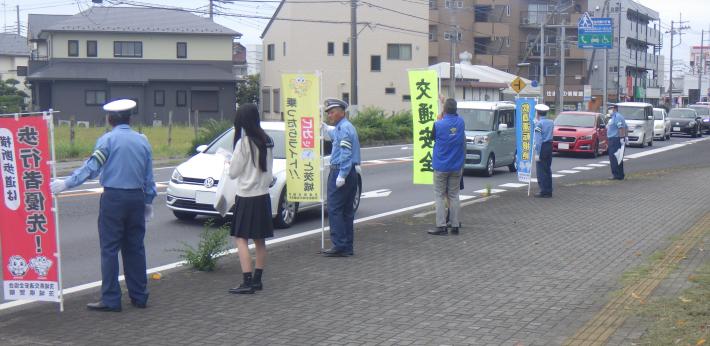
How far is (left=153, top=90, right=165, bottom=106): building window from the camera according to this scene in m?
58.7

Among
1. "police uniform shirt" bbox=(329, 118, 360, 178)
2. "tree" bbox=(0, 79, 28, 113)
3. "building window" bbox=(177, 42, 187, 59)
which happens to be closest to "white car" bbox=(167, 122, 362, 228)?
"police uniform shirt" bbox=(329, 118, 360, 178)

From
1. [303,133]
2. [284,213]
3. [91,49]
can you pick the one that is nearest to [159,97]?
[91,49]

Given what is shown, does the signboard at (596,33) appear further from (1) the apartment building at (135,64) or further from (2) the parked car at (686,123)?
(1) the apartment building at (135,64)

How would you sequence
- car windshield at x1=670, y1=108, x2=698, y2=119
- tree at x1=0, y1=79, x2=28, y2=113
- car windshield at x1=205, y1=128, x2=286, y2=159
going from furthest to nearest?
1. car windshield at x1=670, y1=108, x2=698, y2=119
2. tree at x1=0, y1=79, x2=28, y2=113
3. car windshield at x1=205, y1=128, x2=286, y2=159

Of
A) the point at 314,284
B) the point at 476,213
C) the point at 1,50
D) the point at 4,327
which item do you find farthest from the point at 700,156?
the point at 1,50

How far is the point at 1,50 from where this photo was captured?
7219 cm

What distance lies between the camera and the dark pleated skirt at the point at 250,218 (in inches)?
332

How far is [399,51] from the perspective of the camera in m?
63.8

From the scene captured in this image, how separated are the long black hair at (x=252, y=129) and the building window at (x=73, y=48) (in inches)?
2072

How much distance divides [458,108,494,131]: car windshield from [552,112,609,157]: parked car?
821 cm

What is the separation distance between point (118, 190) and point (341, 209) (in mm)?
3406

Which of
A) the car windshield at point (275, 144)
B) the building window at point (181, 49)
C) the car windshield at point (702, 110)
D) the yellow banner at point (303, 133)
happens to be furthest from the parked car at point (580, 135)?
the building window at point (181, 49)

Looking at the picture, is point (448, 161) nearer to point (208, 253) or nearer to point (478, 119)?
point (208, 253)

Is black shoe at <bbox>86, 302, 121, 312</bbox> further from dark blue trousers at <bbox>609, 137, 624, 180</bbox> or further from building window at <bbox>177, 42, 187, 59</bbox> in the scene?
building window at <bbox>177, 42, 187, 59</bbox>
